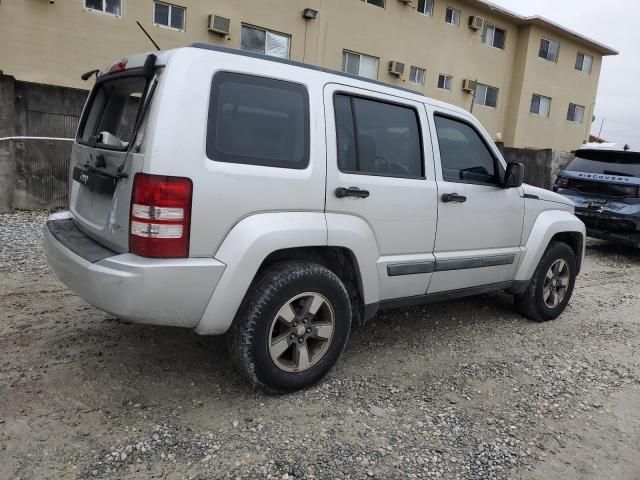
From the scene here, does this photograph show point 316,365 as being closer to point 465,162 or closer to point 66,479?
point 66,479

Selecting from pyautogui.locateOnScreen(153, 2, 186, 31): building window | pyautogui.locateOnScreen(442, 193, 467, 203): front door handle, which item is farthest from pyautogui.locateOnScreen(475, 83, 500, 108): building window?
pyautogui.locateOnScreen(442, 193, 467, 203): front door handle

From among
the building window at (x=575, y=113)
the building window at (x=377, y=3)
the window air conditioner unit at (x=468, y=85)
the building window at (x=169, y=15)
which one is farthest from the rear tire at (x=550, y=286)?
the building window at (x=575, y=113)

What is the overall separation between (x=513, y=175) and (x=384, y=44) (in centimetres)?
1382

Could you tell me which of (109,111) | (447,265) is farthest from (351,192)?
(109,111)

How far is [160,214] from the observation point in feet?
8.38

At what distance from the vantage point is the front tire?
114 inches

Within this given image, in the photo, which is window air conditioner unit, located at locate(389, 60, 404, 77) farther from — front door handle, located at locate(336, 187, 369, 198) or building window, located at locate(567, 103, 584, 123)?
front door handle, located at locate(336, 187, 369, 198)

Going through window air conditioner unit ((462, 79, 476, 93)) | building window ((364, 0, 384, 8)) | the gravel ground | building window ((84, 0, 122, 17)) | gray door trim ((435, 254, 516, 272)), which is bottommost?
the gravel ground

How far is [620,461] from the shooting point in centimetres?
281

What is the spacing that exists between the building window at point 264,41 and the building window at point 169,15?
167cm

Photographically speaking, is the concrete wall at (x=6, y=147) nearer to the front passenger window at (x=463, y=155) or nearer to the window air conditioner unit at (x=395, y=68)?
the front passenger window at (x=463, y=155)

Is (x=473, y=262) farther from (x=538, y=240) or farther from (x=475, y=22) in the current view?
(x=475, y=22)

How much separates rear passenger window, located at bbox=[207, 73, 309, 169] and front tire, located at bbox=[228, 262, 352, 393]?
659 mm

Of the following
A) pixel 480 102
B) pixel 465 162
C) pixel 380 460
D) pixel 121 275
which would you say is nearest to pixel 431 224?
pixel 465 162
